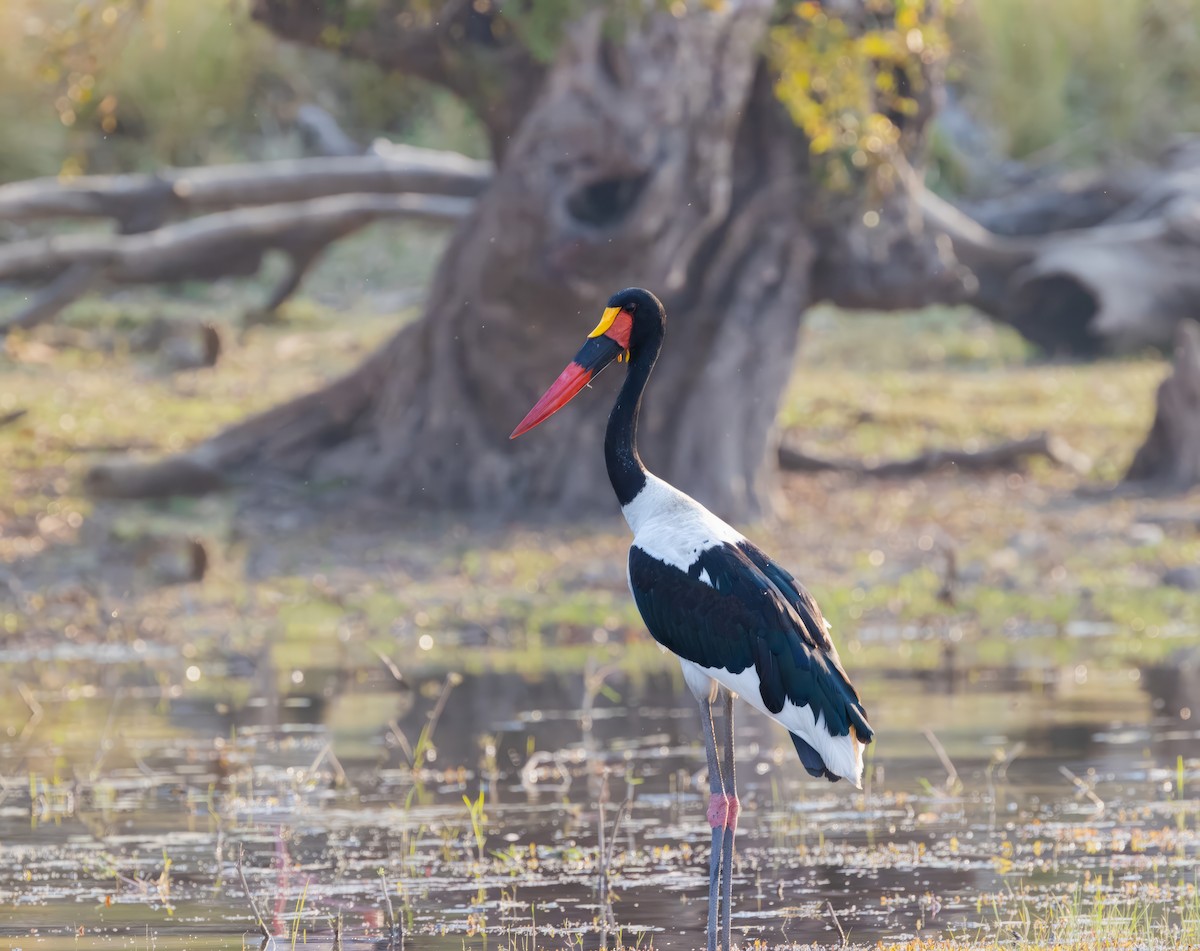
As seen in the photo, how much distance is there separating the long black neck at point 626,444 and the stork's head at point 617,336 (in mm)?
113

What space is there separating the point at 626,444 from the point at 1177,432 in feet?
35.3

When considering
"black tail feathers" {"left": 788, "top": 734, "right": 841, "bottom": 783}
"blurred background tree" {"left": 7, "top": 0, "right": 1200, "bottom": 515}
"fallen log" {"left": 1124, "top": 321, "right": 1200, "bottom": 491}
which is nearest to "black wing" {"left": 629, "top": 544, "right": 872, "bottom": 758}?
"black tail feathers" {"left": 788, "top": 734, "right": 841, "bottom": 783}

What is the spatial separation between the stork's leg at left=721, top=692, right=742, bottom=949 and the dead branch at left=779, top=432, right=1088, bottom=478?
11.4 meters

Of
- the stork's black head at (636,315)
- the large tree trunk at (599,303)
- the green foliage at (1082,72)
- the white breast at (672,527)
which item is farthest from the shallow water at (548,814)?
the green foliage at (1082,72)

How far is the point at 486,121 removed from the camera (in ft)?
A: 57.6

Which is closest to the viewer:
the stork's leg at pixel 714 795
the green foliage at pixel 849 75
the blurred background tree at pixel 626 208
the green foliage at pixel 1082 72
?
→ the stork's leg at pixel 714 795

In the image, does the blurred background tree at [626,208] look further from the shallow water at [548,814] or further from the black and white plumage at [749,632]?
the black and white plumage at [749,632]

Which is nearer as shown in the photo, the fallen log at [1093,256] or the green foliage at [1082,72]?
the fallen log at [1093,256]

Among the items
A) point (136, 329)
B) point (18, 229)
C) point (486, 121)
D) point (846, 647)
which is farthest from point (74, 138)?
point (846, 647)

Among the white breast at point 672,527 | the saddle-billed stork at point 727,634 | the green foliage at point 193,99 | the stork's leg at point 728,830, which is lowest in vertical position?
the stork's leg at point 728,830

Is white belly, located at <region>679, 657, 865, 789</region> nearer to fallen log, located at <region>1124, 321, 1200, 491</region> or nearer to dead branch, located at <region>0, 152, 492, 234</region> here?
fallen log, located at <region>1124, 321, 1200, 491</region>

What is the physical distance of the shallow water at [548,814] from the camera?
288 inches

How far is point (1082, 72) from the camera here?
29969 millimetres

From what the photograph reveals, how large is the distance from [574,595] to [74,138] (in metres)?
13.8
